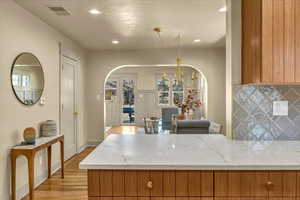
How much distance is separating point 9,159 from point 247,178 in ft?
8.70

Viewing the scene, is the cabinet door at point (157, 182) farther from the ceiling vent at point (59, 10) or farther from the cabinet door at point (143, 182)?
the ceiling vent at point (59, 10)

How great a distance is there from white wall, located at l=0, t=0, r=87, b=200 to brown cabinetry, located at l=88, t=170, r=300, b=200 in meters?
1.92

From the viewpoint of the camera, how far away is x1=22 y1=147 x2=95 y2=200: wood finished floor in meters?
2.94

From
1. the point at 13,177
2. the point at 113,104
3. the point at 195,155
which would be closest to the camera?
the point at 195,155

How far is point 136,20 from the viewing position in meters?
3.50

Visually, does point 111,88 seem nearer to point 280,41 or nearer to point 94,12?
point 94,12

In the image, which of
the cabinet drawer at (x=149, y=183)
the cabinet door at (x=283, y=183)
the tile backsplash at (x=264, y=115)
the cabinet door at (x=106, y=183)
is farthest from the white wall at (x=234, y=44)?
the cabinet door at (x=106, y=183)

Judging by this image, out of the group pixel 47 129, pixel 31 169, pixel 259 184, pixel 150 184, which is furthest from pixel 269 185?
pixel 47 129

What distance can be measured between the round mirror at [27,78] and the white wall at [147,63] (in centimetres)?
237

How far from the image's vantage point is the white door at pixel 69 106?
443cm

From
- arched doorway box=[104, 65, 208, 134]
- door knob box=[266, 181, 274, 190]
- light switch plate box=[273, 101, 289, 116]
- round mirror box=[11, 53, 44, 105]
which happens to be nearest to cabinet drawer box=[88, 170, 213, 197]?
door knob box=[266, 181, 274, 190]

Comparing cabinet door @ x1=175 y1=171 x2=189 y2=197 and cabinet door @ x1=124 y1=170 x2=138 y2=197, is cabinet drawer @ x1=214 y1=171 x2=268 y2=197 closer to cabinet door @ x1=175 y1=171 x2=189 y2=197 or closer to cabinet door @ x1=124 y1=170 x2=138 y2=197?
cabinet door @ x1=175 y1=171 x2=189 y2=197

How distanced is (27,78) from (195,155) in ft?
8.75

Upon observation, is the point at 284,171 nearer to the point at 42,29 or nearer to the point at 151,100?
the point at 42,29
